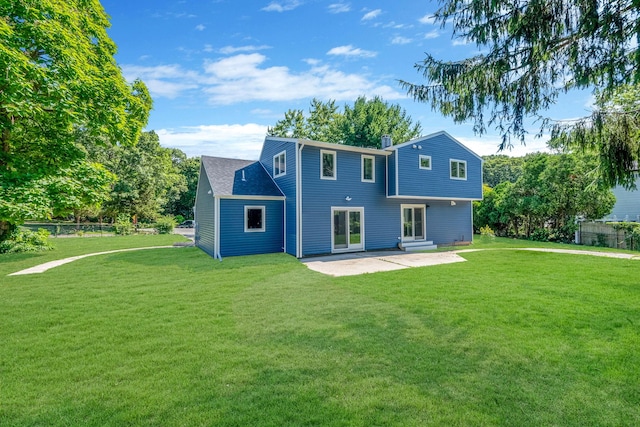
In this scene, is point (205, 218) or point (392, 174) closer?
point (392, 174)

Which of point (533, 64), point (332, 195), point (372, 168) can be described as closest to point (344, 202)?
point (332, 195)

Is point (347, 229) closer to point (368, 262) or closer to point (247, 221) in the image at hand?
point (368, 262)

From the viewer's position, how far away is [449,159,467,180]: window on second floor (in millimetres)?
14992

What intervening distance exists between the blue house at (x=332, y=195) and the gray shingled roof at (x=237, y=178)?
0.04 metres

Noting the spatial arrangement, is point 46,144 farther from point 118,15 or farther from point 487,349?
point 487,349

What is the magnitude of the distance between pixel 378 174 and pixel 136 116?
32.5ft

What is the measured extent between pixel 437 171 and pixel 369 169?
3.52 metres

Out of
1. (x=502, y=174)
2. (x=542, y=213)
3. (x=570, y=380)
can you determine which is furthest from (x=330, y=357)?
(x=502, y=174)

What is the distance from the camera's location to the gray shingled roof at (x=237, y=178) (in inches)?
488

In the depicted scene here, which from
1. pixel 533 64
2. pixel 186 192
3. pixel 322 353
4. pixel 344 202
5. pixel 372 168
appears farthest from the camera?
pixel 186 192

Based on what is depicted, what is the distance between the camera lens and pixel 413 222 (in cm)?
1505

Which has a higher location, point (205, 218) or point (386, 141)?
point (386, 141)

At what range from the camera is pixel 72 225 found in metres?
26.2

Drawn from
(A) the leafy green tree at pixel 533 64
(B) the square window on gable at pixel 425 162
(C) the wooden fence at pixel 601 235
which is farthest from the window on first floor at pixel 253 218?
(C) the wooden fence at pixel 601 235
